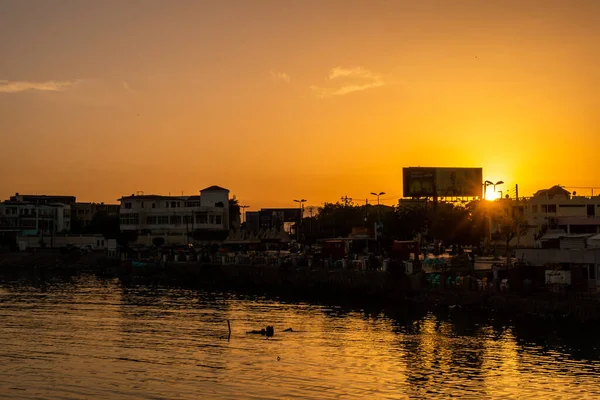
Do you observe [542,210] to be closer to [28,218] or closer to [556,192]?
[556,192]

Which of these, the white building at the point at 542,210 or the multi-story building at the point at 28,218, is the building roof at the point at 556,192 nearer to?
the white building at the point at 542,210

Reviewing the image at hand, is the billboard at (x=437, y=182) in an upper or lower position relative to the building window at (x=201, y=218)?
upper

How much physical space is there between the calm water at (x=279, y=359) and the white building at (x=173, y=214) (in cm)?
9258

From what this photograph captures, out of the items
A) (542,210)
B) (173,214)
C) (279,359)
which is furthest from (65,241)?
(279,359)

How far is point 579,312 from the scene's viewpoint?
A: 5109 cm

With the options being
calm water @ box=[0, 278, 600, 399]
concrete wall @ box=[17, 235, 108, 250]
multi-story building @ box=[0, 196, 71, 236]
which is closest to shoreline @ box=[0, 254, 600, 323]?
calm water @ box=[0, 278, 600, 399]

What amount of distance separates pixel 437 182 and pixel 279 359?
323 ft

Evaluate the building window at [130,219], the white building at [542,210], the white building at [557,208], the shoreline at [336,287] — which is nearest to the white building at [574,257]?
the shoreline at [336,287]

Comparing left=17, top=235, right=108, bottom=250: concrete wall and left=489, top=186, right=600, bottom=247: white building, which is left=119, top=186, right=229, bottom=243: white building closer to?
left=17, top=235, right=108, bottom=250: concrete wall

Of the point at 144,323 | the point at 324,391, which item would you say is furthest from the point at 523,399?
the point at 144,323

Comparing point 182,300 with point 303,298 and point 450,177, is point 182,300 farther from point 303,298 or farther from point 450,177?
point 450,177

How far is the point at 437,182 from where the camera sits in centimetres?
Result: 13738

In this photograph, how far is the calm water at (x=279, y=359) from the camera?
3606 cm

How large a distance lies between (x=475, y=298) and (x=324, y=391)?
28.5 metres
